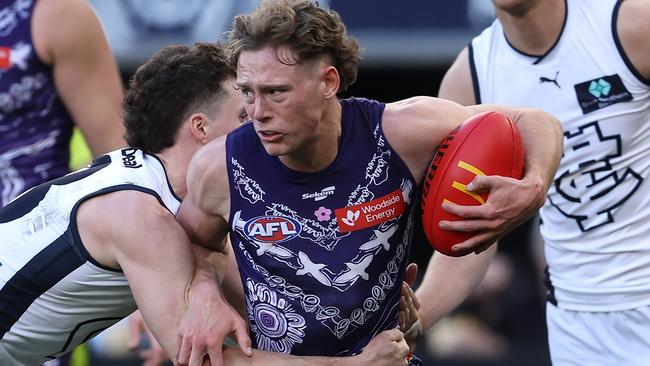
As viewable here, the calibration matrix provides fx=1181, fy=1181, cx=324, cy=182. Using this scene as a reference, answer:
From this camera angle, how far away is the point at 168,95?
170 inches

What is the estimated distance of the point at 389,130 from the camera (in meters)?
3.88

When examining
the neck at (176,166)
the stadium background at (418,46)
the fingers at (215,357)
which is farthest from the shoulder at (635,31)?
the stadium background at (418,46)

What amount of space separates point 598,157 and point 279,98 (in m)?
1.60

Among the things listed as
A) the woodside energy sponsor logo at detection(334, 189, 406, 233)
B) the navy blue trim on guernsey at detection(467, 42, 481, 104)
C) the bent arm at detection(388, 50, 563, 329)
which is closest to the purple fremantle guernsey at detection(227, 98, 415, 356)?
the woodside energy sponsor logo at detection(334, 189, 406, 233)

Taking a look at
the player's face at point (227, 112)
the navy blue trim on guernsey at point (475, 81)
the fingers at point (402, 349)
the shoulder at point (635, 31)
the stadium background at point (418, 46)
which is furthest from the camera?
the stadium background at point (418, 46)

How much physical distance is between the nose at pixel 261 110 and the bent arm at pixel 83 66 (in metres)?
1.53

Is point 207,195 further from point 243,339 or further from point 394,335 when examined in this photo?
point 394,335

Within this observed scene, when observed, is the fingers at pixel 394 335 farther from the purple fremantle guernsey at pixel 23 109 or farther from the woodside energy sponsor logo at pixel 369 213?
the purple fremantle guernsey at pixel 23 109

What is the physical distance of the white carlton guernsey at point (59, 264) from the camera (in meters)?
3.99

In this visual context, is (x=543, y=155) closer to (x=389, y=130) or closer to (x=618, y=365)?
(x=389, y=130)

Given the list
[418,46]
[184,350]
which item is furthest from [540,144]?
[418,46]

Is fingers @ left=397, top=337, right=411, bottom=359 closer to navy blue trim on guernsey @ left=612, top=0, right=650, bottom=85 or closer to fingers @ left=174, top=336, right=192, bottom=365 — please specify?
fingers @ left=174, top=336, right=192, bottom=365

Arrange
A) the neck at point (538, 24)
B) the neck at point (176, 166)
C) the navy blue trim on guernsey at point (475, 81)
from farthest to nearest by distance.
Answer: the navy blue trim on guernsey at point (475, 81), the neck at point (538, 24), the neck at point (176, 166)

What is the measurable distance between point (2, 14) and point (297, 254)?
191 cm
